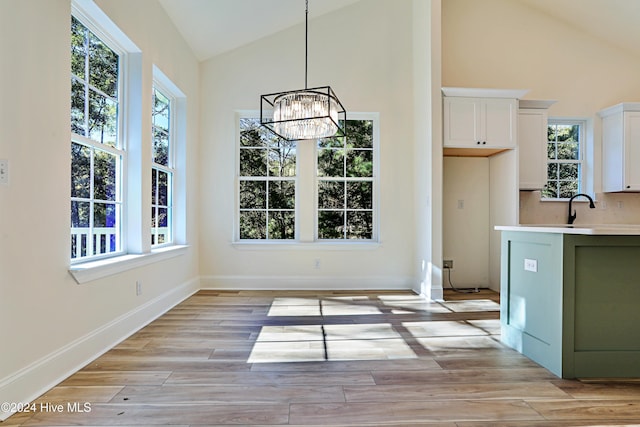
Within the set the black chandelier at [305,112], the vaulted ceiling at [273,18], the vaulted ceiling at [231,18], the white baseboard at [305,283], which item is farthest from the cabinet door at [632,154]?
the black chandelier at [305,112]

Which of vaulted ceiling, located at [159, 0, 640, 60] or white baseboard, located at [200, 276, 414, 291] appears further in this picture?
white baseboard, located at [200, 276, 414, 291]

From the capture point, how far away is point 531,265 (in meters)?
2.40

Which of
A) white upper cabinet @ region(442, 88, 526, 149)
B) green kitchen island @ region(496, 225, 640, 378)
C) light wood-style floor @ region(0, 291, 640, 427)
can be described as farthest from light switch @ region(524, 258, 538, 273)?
white upper cabinet @ region(442, 88, 526, 149)

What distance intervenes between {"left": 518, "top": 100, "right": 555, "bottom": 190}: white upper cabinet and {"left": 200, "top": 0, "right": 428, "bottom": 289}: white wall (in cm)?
131

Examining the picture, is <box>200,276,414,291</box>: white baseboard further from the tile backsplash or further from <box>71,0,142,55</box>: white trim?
<box>71,0,142,55</box>: white trim

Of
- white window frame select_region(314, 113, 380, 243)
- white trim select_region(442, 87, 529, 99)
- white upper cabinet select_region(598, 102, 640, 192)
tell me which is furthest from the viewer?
white window frame select_region(314, 113, 380, 243)

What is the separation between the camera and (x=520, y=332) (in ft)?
8.26

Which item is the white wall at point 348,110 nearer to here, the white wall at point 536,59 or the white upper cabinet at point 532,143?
the white wall at point 536,59

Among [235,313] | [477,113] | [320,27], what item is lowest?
[235,313]

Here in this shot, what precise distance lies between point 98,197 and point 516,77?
16.8 ft

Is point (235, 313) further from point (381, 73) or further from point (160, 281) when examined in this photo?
point (381, 73)

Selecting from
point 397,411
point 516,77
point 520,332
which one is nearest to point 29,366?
point 397,411

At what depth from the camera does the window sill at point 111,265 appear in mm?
2275

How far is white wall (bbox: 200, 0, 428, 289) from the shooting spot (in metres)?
4.68
